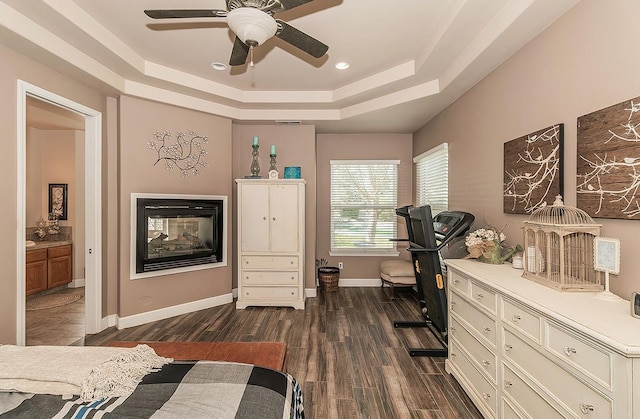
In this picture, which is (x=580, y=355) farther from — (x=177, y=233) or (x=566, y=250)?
(x=177, y=233)

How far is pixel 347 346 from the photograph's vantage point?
3207mm

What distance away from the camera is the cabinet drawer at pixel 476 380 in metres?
2.00

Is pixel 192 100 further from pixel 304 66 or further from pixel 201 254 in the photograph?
pixel 201 254

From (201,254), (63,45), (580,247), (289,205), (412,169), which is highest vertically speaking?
(63,45)

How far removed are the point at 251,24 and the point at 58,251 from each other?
539 centimetres

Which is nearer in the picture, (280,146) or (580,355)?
(580,355)

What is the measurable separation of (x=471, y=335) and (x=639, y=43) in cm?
193

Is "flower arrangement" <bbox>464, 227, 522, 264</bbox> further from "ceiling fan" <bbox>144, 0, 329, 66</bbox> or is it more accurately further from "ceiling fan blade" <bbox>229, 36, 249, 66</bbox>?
"ceiling fan blade" <bbox>229, 36, 249, 66</bbox>

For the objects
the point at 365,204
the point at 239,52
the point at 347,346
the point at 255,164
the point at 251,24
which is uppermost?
the point at 239,52

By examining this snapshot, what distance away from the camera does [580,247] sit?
1.78 metres

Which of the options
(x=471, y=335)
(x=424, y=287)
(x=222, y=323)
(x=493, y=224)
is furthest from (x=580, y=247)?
(x=222, y=323)

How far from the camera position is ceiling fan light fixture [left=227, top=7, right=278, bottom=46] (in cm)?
171

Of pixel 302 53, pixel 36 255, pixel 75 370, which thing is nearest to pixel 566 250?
pixel 75 370

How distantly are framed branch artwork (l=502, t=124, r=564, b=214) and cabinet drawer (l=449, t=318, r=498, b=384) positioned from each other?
41.0 inches
